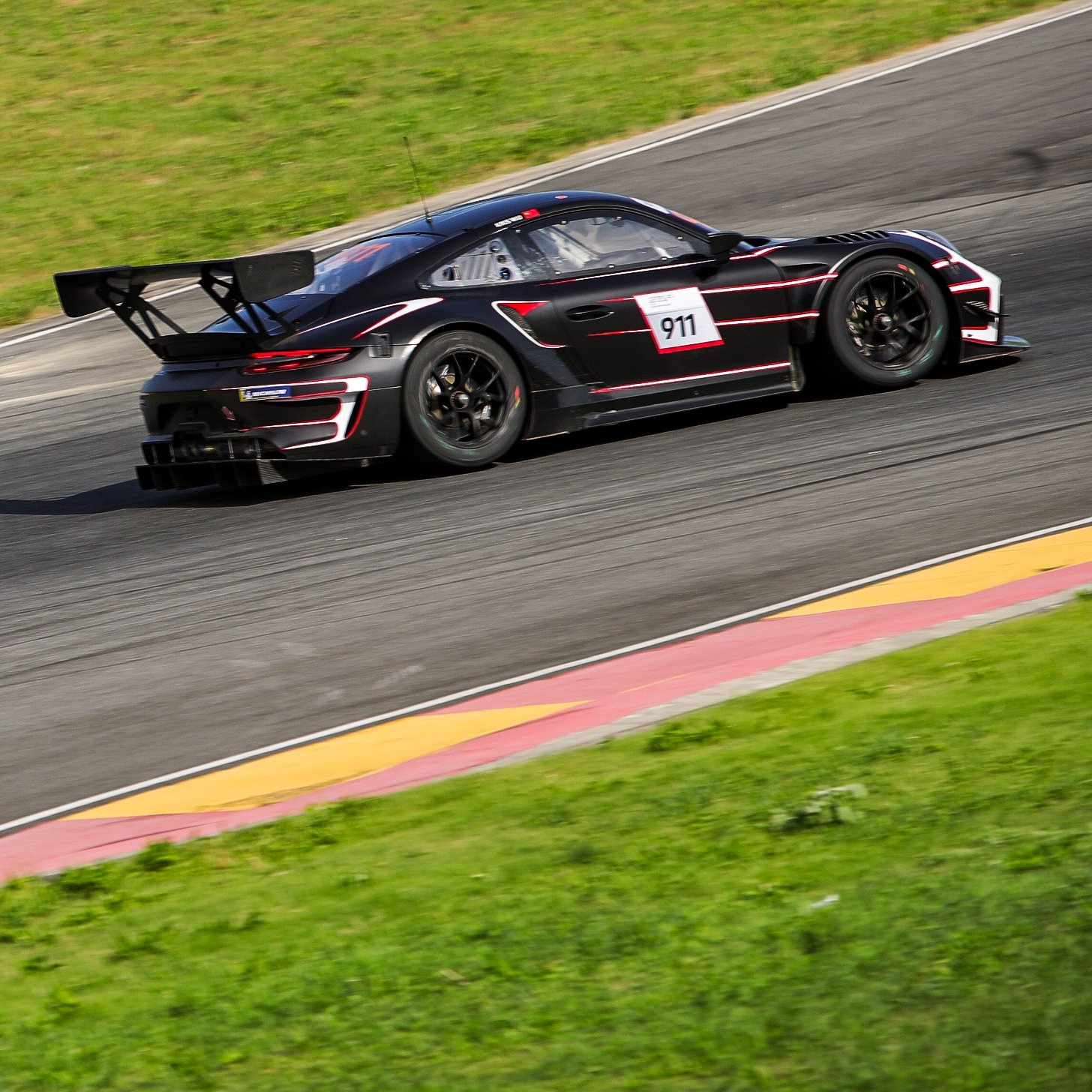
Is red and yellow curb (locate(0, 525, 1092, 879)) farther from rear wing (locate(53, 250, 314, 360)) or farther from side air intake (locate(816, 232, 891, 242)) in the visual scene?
side air intake (locate(816, 232, 891, 242))

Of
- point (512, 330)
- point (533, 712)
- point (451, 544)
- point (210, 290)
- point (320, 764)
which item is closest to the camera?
point (320, 764)

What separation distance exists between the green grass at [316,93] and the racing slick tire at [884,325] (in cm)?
923

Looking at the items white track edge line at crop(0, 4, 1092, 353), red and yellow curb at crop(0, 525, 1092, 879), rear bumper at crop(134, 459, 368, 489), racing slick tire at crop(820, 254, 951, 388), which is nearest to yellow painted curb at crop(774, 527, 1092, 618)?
red and yellow curb at crop(0, 525, 1092, 879)

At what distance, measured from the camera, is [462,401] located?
8.94 m

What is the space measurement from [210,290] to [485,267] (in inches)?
57.0

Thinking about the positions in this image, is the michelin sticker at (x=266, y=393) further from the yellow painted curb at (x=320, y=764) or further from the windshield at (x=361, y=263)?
the yellow painted curb at (x=320, y=764)

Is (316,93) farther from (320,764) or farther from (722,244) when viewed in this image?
(320,764)

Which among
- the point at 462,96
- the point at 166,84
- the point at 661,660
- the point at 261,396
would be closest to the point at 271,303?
the point at 261,396

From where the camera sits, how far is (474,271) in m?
9.10

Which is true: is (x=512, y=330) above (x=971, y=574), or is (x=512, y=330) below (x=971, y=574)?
above

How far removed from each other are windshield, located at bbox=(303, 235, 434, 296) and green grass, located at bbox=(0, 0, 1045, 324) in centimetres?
809

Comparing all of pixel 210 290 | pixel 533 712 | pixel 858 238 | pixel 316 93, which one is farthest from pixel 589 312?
pixel 316 93

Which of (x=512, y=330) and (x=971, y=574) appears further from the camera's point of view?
(x=512, y=330)

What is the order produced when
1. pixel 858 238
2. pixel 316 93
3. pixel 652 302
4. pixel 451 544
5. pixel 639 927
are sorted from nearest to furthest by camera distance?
pixel 639 927 → pixel 451 544 → pixel 652 302 → pixel 858 238 → pixel 316 93
